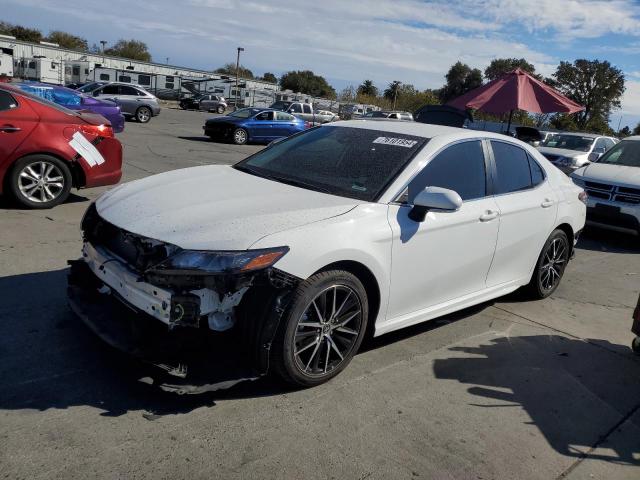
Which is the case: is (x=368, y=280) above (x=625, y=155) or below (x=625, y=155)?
below

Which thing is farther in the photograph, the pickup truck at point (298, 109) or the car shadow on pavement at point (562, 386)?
the pickup truck at point (298, 109)

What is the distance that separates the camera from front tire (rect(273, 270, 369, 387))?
3.17 m

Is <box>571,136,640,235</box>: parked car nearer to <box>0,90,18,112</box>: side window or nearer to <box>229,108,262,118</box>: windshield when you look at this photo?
<box>0,90,18,112</box>: side window

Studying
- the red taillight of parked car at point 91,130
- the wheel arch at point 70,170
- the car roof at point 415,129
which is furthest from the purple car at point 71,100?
the car roof at point 415,129

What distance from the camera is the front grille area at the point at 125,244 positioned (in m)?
3.14

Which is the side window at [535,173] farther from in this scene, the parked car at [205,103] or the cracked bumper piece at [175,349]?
the parked car at [205,103]

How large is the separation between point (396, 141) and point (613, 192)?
19.5ft

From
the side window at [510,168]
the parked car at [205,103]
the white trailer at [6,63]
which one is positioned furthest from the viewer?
the white trailer at [6,63]

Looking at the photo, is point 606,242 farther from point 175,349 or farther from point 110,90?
point 110,90

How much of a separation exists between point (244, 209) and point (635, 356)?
3423mm

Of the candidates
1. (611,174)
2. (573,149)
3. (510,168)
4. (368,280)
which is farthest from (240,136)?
(368,280)

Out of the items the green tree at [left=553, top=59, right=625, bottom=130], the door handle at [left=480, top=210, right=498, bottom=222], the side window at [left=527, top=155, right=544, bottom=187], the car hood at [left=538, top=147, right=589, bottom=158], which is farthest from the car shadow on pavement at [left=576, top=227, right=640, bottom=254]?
the green tree at [left=553, top=59, right=625, bottom=130]

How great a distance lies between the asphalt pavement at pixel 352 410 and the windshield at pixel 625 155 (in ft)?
18.6

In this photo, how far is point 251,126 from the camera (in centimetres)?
2122
